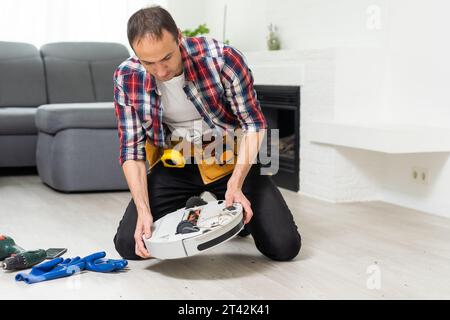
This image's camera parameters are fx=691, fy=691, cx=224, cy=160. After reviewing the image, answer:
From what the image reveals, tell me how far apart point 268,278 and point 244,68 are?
2.15 ft

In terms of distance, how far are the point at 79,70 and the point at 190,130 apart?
2816mm

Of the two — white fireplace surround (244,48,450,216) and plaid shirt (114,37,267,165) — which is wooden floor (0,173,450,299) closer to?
white fireplace surround (244,48,450,216)

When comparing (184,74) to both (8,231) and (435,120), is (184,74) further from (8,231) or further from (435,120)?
(435,120)

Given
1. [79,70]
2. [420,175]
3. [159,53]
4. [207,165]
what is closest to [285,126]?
[420,175]

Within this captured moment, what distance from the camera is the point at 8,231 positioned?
9.21 ft

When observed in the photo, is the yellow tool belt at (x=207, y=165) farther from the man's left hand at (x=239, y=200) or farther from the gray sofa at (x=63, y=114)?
the gray sofa at (x=63, y=114)

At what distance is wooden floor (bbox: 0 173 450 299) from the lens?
1.96 meters

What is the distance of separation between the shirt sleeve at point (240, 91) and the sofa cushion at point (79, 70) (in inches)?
112

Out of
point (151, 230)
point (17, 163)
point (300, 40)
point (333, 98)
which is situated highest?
point (300, 40)

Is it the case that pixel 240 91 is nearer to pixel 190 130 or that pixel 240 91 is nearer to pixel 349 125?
pixel 190 130

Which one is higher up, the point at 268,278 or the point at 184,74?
the point at 184,74

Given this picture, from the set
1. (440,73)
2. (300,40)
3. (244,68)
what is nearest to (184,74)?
(244,68)

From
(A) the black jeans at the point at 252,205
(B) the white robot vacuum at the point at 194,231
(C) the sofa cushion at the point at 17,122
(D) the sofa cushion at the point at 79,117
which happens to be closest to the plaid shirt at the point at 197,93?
(A) the black jeans at the point at 252,205

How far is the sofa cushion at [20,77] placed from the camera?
4.70 meters
